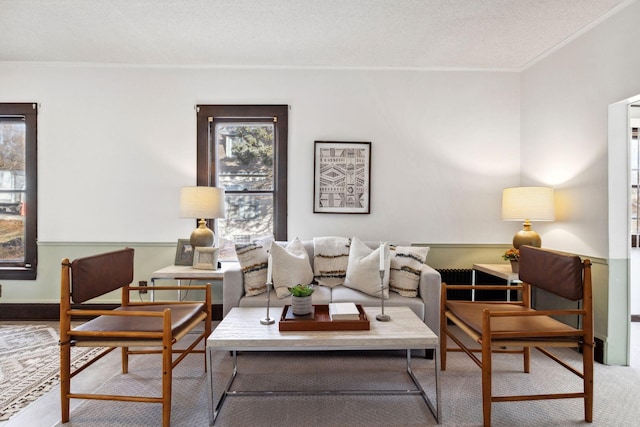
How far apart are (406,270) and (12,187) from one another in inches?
162

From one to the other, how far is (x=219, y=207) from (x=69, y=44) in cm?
206

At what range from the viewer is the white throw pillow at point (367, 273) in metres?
2.72

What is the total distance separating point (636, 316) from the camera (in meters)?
3.55

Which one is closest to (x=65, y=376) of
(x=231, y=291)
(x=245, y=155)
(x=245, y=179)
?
(x=231, y=291)

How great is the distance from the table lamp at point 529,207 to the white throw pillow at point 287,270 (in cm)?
194

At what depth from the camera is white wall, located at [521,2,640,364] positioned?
2.52 meters

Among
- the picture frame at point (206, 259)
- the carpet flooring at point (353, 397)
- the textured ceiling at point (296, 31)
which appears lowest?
the carpet flooring at point (353, 397)

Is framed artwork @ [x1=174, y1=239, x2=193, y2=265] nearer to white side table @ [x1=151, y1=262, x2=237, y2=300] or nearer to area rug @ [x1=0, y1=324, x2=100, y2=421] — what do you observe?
white side table @ [x1=151, y1=262, x2=237, y2=300]

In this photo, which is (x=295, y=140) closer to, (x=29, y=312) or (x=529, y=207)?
(x=529, y=207)

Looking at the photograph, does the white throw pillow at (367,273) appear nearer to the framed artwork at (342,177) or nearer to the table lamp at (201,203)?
the framed artwork at (342,177)

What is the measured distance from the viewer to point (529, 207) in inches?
117

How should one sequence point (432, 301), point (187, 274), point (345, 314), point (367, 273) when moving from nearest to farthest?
point (345, 314) → point (432, 301) → point (367, 273) → point (187, 274)

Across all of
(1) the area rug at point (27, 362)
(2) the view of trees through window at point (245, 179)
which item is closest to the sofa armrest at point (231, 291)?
(2) the view of trees through window at point (245, 179)

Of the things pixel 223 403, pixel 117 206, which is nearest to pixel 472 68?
pixel 223 403
